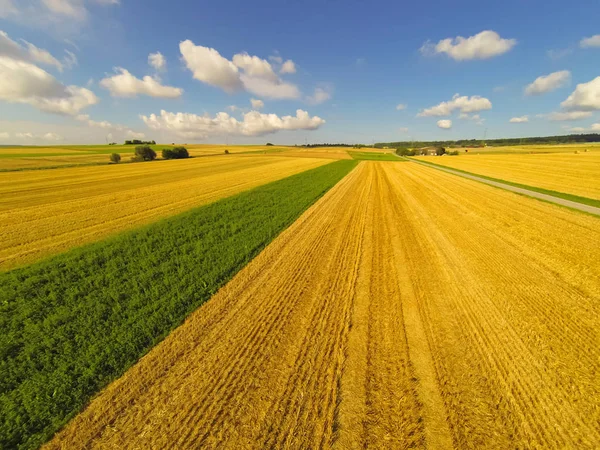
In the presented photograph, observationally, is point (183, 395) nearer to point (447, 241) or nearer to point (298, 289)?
point (298, 289)

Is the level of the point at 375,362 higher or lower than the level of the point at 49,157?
lower

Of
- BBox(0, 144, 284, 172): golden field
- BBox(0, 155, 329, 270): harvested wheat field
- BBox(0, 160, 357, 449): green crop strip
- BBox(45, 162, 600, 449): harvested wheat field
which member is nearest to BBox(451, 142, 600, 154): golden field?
BBox(45, 162, 600, 449): harvested wheat field

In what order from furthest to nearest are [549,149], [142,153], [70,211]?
[549,149] → [142,153] → [70,211]

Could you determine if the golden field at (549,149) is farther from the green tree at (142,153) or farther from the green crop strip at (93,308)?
the green tree at (142,153)

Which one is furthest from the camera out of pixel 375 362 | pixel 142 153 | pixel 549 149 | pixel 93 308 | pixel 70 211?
pixel 549 149

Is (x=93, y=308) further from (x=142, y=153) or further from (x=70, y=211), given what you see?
(x=142, y=153)

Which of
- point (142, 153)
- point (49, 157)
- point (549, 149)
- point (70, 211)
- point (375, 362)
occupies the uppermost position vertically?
point (142, 153)

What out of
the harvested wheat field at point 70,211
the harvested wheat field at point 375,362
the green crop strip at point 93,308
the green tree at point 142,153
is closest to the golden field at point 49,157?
the green tree at point 142,153

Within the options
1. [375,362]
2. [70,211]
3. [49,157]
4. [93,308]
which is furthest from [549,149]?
[49,157]
